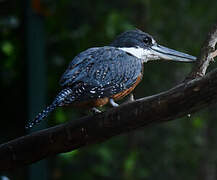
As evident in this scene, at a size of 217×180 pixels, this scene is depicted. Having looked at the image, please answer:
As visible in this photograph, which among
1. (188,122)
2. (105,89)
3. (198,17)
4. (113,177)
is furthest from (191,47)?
(105,89)

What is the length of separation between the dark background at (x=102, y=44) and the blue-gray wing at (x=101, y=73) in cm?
120

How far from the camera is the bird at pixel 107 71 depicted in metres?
2.17

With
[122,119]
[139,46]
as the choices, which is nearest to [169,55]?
[139,46]

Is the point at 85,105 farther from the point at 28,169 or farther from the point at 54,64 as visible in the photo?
the point at 54,64

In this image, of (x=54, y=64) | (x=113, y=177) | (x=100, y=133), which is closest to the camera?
(x=100, y=133)

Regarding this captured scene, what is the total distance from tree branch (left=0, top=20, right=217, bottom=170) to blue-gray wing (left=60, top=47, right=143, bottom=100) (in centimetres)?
20

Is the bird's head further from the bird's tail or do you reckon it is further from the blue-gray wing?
the bird's tail

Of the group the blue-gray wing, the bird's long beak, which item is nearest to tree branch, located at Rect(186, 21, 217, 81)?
the bird's long beak

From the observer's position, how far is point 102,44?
13.1 ft

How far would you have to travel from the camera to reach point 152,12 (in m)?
4.44

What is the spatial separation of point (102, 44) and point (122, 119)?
7.05 feet

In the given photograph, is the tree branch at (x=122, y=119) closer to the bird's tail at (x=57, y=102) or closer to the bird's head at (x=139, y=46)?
the bird's tail at (x=57, y=102)

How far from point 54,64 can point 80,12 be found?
0.59 meters

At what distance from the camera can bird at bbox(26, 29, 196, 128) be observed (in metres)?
2.17
